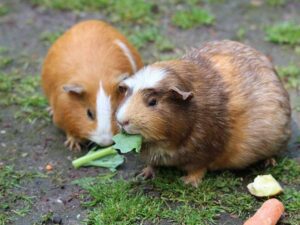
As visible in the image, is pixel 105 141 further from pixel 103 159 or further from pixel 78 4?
pixel 78 4

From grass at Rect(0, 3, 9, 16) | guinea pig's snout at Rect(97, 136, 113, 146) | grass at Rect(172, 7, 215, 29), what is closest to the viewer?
guinea pig's snout at Rect(97, 136, 113, 146)

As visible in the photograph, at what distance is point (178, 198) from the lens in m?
4.29

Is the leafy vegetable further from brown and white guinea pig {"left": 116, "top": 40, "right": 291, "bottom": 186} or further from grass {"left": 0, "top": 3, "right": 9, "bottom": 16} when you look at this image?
grass {"left": 0, "top": 3, "right": 9, "bottom": 16}

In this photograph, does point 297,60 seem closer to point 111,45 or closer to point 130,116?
point 111,45

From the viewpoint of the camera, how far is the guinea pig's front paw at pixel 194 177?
173 inches

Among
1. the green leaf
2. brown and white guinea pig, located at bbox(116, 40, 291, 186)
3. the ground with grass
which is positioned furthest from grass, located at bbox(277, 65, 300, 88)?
the green leaf

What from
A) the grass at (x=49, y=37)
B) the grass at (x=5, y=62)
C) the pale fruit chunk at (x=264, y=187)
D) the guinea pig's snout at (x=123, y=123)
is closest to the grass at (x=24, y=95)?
the grass at (x=5, y=62)

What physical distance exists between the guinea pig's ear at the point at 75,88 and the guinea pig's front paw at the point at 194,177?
3.45 feet

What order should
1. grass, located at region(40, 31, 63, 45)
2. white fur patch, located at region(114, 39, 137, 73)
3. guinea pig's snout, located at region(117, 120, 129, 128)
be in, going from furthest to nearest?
grass, located at region(40, 31, 63, 45), white fur patch, located at region(114, 39, 137, 73), guinea pig's snout, located at region(117, 120, 129, 128)

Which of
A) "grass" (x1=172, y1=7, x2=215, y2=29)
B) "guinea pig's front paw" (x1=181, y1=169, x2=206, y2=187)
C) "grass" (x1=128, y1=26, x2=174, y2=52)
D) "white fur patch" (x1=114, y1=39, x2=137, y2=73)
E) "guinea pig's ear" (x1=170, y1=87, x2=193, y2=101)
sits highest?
"guinea pig's ear" (x1=170, y1=87, x2=193, y2=101)

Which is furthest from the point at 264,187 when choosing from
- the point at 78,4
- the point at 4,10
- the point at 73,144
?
the point at 4,10

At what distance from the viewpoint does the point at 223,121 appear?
13.9 feet

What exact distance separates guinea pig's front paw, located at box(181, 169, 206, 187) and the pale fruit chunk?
0.35 metres

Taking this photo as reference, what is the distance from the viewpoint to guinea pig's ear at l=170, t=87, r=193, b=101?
3898 mm
